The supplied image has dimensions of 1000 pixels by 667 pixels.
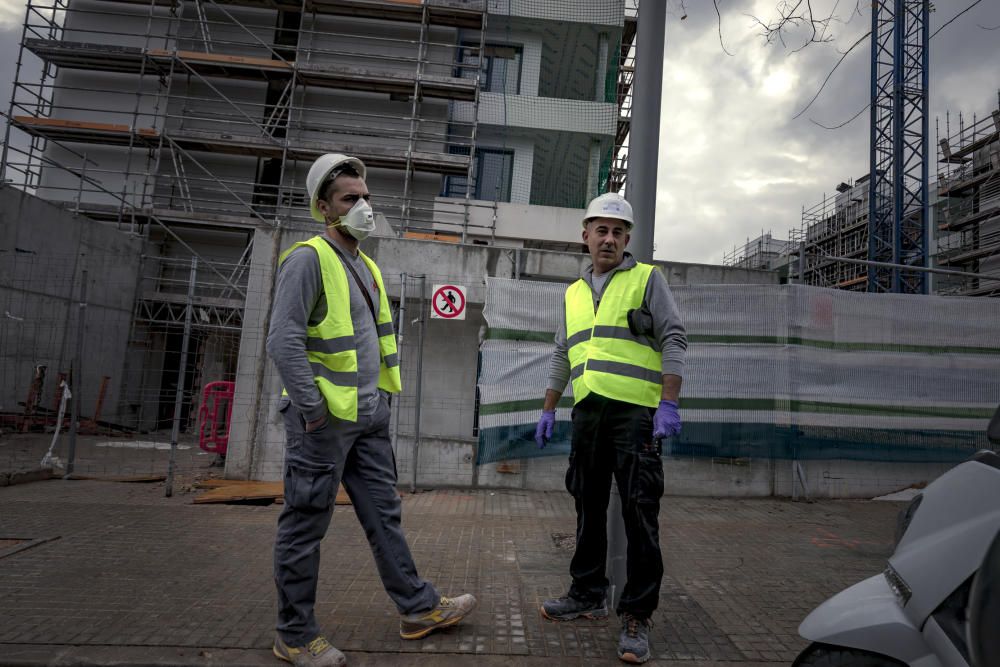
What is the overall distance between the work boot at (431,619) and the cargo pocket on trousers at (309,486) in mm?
758

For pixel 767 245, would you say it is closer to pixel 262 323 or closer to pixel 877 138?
pixel 877 138

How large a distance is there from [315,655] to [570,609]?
1379 millimetres

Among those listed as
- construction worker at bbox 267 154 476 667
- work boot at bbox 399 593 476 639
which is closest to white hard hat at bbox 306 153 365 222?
construction worker at bbox 267 154 476 667

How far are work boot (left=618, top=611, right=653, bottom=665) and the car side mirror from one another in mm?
1613

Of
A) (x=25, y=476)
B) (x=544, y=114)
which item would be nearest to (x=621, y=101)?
(x=544, y=114)

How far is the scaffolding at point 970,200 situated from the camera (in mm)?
36250

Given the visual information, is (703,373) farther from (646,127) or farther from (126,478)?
(126,478)

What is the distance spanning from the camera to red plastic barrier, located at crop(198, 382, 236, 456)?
945cm

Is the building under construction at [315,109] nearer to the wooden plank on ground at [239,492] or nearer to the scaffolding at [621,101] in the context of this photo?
the scaffolding at [621,101]

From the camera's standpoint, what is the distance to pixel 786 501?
7.23 meters

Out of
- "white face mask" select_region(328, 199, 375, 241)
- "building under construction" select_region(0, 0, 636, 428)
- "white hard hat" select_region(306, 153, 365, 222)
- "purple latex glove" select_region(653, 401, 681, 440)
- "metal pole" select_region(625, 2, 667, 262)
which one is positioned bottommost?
"purple latex glove" select_region(653, 401, 681, 440)

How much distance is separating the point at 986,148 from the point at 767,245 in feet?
54.1

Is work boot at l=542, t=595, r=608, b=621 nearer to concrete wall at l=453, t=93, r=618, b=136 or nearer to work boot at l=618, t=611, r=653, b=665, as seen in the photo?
work boot at l=618, t=611, r=653, b=665

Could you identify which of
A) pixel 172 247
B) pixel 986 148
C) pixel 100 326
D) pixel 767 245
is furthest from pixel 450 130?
pixel 767 245
